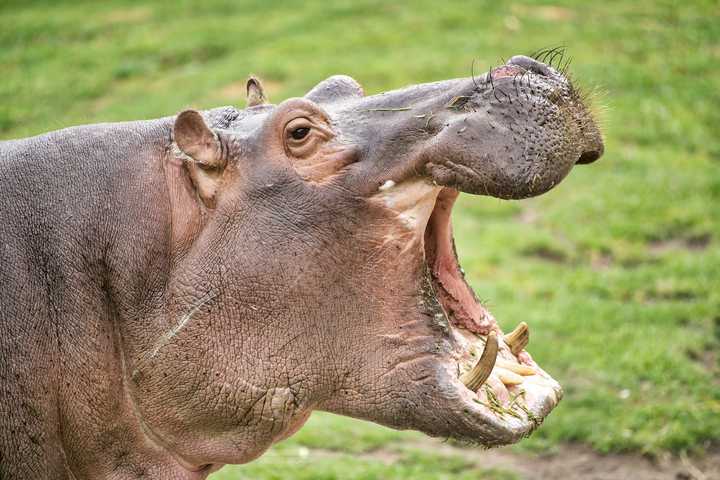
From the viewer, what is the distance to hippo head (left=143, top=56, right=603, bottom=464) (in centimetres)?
282

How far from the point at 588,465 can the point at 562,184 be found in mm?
4486

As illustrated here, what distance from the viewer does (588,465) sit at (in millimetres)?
5305

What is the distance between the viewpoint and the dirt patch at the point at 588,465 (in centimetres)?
514

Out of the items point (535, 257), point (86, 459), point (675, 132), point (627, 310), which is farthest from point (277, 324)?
point (675, 132)

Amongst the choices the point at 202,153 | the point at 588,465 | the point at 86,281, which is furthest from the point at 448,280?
the point at 588,465

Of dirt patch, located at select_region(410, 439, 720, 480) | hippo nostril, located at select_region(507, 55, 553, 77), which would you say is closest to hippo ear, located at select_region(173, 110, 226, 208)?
hippo nostril, located at select_region(507, 55, 553, 77)

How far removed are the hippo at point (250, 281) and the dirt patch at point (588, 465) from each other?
2293 mm

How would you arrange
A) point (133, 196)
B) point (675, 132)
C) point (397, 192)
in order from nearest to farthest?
1. point (397, 192)
2. point (133, 196)
3. point (675, 132)

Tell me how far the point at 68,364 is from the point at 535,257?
574 cm

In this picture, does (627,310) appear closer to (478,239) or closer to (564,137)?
(478,239)

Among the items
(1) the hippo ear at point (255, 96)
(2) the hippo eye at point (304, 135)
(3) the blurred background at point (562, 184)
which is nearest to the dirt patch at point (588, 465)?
(3) the blurred background at point (562, 184)

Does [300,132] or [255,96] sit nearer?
[300,132]

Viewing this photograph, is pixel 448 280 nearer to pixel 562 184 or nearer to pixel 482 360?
pixel 482 360

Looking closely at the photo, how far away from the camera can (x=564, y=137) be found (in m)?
2.85
